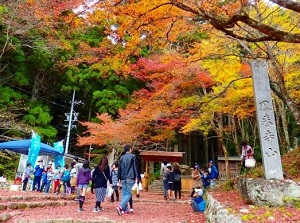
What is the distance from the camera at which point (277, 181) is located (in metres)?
5.76

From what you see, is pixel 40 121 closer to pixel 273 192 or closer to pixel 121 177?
pixel 121 177

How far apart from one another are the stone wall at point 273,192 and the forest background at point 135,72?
8.81 ft

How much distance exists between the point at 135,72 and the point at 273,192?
1530 cm

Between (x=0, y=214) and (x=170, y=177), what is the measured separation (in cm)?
638

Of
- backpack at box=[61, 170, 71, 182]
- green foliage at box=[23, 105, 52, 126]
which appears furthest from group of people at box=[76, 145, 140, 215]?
green foliage at box=[23, 105, 52, 126]

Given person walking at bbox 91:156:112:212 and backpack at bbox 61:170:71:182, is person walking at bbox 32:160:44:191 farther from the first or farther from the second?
person walking at bbox 91:156:112:212

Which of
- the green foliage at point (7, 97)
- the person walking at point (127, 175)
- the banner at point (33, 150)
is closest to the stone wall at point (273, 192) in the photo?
the person walking at point (127, 175)

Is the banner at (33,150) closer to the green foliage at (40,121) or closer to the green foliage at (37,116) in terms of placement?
the green foliage at (40,121)

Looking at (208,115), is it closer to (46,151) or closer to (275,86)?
(275,86)

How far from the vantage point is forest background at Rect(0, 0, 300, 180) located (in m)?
8.82

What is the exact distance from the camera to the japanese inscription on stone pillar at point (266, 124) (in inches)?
237

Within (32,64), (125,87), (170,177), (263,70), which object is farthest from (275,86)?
(32,64)

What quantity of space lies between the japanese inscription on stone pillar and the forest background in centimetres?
131

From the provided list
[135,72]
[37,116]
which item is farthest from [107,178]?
[37,116]
